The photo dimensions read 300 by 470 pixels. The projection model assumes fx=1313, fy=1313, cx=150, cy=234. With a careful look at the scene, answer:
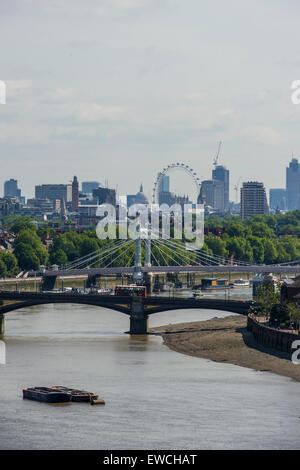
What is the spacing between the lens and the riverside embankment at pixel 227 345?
69.4m

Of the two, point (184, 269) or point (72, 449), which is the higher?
point (184, 269)

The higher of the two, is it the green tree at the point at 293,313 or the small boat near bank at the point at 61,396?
the green tree at the point at 293,313

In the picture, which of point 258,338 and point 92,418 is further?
point 258,338

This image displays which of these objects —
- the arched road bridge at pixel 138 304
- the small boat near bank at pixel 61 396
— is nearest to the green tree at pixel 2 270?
the arched road bridge at pixel 138 304

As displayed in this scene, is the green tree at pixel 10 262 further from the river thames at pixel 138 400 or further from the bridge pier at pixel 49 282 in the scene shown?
the river thames at pixel 138 400

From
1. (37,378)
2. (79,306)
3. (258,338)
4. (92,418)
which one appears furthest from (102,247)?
(92,418)

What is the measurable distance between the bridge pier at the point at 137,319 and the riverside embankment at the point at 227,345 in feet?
4.44

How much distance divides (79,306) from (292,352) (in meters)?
43.9

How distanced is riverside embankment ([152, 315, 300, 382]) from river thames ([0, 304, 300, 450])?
1158mm

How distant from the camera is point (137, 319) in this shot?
86188mm

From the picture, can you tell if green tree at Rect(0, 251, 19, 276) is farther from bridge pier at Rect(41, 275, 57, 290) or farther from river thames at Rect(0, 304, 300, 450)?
river thames at Rect(0, 304, 300, 450)

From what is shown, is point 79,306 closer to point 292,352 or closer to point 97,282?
point 97,282

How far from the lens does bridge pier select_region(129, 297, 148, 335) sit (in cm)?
8606
